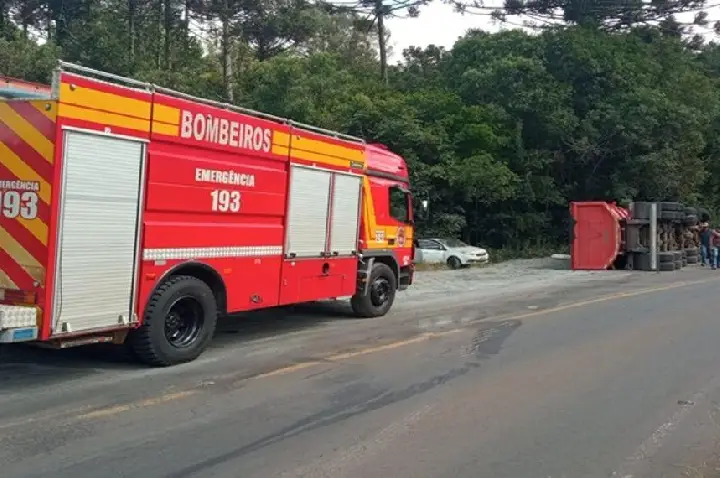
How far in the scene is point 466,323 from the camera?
1173 centimetres

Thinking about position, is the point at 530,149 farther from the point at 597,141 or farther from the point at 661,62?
the point at 661,62

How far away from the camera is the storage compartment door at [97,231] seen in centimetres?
678

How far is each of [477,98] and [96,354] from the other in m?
28.5

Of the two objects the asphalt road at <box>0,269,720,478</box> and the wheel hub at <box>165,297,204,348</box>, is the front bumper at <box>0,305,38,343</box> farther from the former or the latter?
the wheel hub at <box>165,297,204,348</box>

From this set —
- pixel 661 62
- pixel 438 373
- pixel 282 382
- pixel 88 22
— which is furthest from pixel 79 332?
pixel 661 62

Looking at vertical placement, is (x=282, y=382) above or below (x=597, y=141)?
below

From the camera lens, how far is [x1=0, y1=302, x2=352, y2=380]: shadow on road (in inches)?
296

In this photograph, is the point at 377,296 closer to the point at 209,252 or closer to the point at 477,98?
the point at 209,252

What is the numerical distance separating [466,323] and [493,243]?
2238 centimetres

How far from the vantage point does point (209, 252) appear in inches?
327

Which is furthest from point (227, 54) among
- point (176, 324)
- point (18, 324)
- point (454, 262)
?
point (18, 324)

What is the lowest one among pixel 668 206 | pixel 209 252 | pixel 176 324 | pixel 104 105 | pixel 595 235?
pixel 176 324

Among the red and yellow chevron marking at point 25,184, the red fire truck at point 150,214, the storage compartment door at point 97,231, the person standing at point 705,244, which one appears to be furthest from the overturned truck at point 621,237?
the red and yellow chevron marking at point 25,184

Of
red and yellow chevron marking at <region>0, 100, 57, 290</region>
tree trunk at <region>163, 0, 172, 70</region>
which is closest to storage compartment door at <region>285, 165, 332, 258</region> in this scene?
red and yellow chevron marking at <region>0, 100, 57, 290</region>
